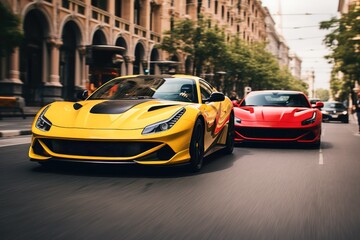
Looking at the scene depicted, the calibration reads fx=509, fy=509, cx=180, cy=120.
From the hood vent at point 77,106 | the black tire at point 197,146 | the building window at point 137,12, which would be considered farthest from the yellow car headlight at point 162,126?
the building window at point 137,12

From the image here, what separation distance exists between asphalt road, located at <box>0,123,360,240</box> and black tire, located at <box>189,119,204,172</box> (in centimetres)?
14

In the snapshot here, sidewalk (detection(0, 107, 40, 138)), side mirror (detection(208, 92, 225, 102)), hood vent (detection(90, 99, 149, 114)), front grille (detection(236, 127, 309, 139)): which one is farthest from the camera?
sidewalk (detection(0, 107, 40, 138))

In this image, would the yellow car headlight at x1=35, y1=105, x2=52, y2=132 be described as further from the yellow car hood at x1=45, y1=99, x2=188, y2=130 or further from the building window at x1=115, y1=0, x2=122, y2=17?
the building window at x1=115, y1=0, x2=122, y2=17

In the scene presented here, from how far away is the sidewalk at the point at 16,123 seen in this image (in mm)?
12646

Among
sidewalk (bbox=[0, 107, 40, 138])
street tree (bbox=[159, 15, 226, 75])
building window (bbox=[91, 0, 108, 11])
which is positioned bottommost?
sidewalk (bbox=[0, 107, 40, 138])

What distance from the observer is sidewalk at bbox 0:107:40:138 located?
1265 cm

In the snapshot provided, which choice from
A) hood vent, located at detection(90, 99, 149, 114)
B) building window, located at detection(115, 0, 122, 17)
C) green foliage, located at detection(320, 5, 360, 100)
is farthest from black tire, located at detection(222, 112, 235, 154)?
building window, located at detection(115, 0, 122, 17)

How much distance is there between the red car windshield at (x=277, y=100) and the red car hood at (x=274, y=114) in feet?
1.82

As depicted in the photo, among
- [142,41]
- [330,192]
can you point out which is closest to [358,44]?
[142,41]

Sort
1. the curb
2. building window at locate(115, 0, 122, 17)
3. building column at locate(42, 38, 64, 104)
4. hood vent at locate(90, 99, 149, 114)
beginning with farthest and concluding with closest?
building window at locate(115, 0, 122, 17), building column at locate(42, 38, 64, 104), the curb, hood vent at locate(90, 99, 149, 114)

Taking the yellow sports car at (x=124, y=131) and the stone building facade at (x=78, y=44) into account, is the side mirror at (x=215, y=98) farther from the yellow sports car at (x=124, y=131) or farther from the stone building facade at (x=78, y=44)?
the stone building facade at (x=78, y=44)

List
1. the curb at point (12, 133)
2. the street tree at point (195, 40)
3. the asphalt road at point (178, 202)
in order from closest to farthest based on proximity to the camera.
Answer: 1. the asphalt road at point (178, 202)
2. the curb at point (12, 133)
3. the street tree at point (195, 40)

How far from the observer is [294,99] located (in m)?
11.7

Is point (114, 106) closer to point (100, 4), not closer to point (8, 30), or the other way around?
point (8, 30)
